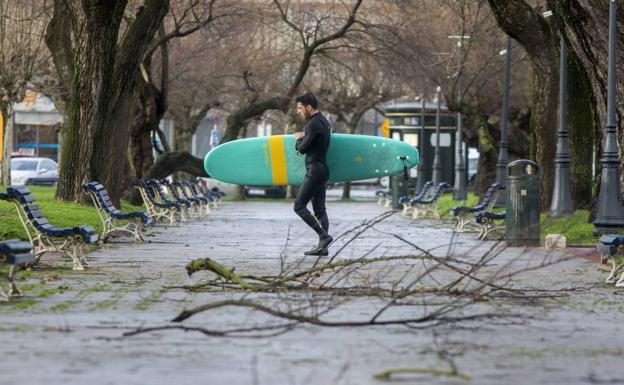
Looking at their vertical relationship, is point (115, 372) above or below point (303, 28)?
below

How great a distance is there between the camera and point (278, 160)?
25078mm

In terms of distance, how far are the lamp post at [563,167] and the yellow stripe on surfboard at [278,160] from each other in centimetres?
498

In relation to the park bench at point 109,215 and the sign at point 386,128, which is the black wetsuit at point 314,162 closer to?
the park bench at point 109,215

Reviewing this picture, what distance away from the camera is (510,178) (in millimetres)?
22375

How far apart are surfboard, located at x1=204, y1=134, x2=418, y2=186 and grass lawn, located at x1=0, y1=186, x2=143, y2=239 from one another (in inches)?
99.4

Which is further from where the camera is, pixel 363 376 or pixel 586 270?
pixel 586 270

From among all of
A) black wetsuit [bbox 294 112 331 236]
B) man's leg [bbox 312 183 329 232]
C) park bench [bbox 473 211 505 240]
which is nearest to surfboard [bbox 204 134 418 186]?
park bench [bbox 473 211 505 240]

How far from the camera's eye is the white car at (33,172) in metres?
66.9

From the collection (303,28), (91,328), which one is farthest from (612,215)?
(303,28)

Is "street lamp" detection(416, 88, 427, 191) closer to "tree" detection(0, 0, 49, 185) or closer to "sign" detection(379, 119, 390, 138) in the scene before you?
"sign" detection(379, 119, 390, 138)

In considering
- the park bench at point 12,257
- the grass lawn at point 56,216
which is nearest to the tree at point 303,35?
the grass lawn at point 56,216

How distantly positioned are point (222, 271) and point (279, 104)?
105 ft

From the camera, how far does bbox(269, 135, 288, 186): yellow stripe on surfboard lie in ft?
81.7

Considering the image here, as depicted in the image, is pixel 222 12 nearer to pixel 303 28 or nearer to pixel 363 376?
pixel 303 28
